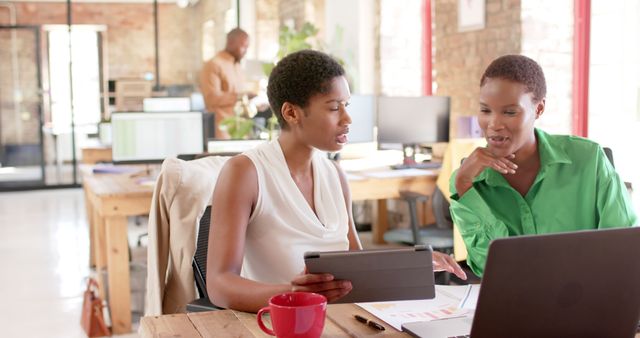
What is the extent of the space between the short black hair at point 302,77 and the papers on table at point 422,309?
0.59m

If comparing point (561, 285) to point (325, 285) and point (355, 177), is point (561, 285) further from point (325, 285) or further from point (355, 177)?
point (355, 177)

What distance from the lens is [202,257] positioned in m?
2.39

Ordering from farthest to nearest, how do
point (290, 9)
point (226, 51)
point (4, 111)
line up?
point (4, 111) < point (290, 9) < point (226, 51)

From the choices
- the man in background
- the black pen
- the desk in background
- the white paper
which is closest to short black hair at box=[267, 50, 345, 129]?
the black pen

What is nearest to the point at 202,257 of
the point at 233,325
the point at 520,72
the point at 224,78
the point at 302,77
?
the point at 302,77

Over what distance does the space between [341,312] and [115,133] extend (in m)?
3.27

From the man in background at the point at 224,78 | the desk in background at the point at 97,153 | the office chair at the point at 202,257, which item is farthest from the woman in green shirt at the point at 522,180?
the desk in background at the point at 97,153

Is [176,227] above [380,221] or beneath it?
above

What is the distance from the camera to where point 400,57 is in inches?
268

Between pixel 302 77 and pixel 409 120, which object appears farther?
pixel 409 120

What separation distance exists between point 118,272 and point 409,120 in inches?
91.3

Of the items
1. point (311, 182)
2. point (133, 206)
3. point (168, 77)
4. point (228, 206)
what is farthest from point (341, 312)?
point (168, 77)

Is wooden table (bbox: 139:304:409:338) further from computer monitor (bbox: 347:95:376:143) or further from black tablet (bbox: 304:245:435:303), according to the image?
computer monitor (bbox: 347:95:376:143)

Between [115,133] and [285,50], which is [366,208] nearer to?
[285,50]
